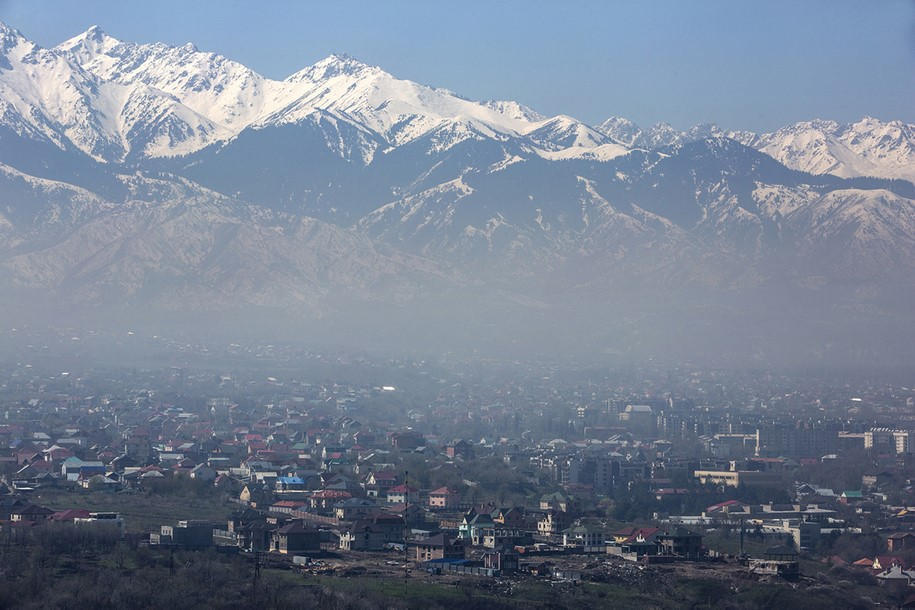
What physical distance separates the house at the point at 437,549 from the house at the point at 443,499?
10915 mm

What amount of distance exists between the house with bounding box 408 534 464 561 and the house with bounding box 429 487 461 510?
10915 millimetres

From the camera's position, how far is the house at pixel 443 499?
6438 cm

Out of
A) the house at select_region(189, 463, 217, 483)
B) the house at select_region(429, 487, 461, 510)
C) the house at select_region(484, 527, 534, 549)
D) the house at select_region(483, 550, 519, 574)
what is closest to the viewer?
the house at select_region(483, 550, 519, 574)

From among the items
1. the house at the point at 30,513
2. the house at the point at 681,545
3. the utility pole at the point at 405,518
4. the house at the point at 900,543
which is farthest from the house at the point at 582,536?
the house at the point at 30,513

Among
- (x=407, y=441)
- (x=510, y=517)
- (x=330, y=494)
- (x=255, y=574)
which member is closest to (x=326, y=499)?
(x=330, y=494)

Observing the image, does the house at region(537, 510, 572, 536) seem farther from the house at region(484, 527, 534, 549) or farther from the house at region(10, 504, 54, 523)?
the house at region(10, 504, 54, 523)

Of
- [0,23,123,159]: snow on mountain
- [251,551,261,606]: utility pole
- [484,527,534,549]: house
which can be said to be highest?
[0,23,123,159]: snow on mountain

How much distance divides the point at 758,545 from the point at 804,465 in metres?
24.0

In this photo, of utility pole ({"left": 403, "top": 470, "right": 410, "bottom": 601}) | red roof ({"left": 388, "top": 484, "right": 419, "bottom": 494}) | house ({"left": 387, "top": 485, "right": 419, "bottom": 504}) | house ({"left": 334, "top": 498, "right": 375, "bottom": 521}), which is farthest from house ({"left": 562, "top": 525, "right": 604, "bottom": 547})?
red roof ({"left": 388, "top": 484, "right": 419, "bottom": 494})

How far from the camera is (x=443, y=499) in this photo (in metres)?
65.1

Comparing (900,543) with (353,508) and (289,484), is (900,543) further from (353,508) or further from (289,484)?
(289,484)

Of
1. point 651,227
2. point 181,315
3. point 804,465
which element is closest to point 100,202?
point 181,315

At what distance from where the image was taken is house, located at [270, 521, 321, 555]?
2040 inches

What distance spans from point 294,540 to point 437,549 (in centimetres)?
329
